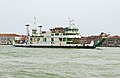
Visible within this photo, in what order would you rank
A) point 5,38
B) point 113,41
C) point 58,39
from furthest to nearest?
1. point 5,38
2. point 113,41
3. point 58,39

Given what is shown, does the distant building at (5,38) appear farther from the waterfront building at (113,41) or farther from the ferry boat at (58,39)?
the ferry boat at (58,39)

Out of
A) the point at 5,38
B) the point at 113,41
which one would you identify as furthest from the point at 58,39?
the point at 5,38

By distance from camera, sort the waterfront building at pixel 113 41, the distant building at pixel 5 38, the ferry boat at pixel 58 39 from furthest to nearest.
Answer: the distant building at pixel 5 38, the waterfront building at pixel 113 41, the ferry boat at pixel 58 39

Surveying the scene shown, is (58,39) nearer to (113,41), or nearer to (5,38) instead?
(113,41)

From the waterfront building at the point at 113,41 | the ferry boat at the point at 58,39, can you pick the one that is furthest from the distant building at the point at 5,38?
the ferry boat at the point at 58,39

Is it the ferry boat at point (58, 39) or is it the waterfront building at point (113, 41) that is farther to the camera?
the waterfront building at point (113, 41)

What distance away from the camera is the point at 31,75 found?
21891 mm

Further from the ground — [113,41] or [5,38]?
[5,38]

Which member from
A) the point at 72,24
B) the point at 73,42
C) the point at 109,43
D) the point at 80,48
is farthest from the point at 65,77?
the point at 109,43

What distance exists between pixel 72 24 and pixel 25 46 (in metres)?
11.8

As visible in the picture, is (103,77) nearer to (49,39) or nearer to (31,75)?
(31,75)

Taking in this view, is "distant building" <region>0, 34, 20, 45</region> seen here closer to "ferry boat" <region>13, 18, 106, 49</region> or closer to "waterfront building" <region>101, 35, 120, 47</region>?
"waterfront building" <region>101, 35, 120, 47</region>

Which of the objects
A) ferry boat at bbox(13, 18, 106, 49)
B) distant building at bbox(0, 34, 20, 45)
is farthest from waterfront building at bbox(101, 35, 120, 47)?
ferry boat at bbox(13, 18, 106, 49)

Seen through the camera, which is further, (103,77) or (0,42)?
(0,42)
